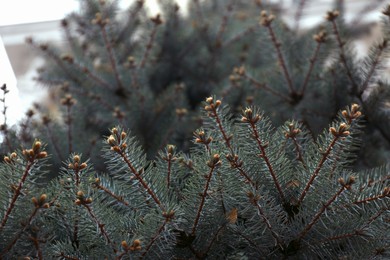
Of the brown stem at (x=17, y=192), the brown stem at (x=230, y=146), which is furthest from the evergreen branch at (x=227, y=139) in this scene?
the brown stem at (x=17, y=192)

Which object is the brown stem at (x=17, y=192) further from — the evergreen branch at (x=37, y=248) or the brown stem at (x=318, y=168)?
the brown stem at (x=318, y=168)

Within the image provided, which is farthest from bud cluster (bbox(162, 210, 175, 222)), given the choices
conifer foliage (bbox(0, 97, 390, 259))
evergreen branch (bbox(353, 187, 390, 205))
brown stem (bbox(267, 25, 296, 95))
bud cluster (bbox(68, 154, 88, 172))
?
brown stem (bbox(267, 25, 296, 95))

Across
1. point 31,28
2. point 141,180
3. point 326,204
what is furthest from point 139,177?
point 31,28

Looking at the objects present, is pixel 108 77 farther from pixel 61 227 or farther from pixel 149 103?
pixel 61 227

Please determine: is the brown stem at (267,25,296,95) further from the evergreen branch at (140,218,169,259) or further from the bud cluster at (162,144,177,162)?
the evergreen branch at (140,218,169,259)

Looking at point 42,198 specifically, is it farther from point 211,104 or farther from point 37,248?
point 211,104

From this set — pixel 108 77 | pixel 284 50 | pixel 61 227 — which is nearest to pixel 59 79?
pixel 108 77
